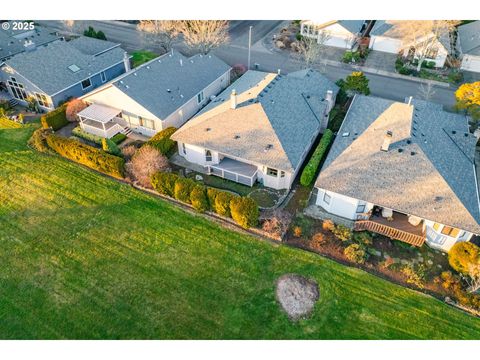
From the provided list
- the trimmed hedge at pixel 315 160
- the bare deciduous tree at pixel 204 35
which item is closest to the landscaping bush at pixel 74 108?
the bare deciduous tree at pixel 204 35

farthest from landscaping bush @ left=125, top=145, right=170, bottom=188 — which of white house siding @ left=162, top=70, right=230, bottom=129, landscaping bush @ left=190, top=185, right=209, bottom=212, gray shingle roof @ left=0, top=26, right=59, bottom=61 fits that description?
gray shingle roof @ left=0, top=26, right=59, bottom=61

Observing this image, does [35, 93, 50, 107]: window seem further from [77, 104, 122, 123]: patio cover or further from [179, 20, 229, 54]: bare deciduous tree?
[179, 20, 229, 54]: bare deciduous tree

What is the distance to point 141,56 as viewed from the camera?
54250mm

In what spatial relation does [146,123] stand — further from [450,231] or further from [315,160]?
[450,231]

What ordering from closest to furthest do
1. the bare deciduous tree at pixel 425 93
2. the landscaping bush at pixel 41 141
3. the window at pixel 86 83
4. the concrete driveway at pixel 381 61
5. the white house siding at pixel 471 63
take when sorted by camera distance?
the landscaping bush at pixel 41 141 < the bare deciduous tree at pixel 425 93 < the window at pixel 86 83 < the white house siding at pixel 471 63 < the concrete driveway at pixel 381 61

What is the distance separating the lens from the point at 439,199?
2547 cm

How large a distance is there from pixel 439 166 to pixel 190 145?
20.6m

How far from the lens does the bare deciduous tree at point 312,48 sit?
46.1 m

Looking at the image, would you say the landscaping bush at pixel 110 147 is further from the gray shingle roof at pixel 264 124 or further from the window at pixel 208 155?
the window at pixel 208 155

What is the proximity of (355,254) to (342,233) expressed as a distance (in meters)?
1.96

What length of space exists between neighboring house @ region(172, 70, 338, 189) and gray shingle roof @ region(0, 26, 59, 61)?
3077 cm

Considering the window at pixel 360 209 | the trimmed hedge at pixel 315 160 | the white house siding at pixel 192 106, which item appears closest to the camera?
the window at pixel 360 209

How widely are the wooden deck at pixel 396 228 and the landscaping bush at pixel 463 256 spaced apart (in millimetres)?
2137

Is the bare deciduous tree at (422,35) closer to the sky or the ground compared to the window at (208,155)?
closer to the sky
